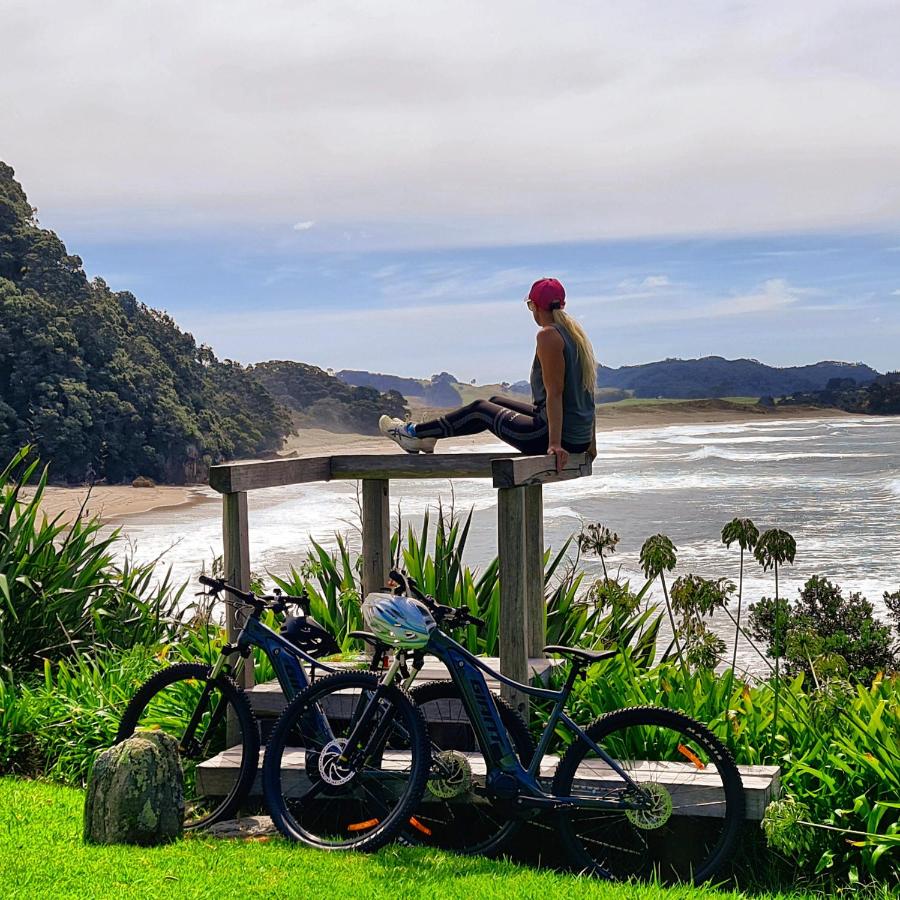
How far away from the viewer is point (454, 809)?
5.83 meters

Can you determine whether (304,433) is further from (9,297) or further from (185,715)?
(185,715)

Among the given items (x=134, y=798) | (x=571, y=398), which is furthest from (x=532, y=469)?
(x=134, y=798)

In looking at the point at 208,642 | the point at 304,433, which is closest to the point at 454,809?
the point at 208,642

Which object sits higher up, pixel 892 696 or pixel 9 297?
pixel 9 297

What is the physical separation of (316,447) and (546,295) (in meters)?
88.6

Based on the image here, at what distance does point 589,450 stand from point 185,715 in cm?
258

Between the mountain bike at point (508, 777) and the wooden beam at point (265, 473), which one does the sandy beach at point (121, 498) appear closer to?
the wooden beam at point (265, 473)

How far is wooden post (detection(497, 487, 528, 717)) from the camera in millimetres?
6051

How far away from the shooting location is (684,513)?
43.2 meters

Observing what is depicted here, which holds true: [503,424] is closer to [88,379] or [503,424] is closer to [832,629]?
[832,629]

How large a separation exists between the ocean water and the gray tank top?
644cm

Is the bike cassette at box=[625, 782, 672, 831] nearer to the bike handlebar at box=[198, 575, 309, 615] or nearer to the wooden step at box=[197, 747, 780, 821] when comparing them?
the wooden step at box=[197, 747, 780, 821]

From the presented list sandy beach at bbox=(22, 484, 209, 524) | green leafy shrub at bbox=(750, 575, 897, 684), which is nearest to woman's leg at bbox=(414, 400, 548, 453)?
green leafy shrub at bbox=(750, 575, 897, 684)

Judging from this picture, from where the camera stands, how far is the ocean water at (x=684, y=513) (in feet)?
95.0
